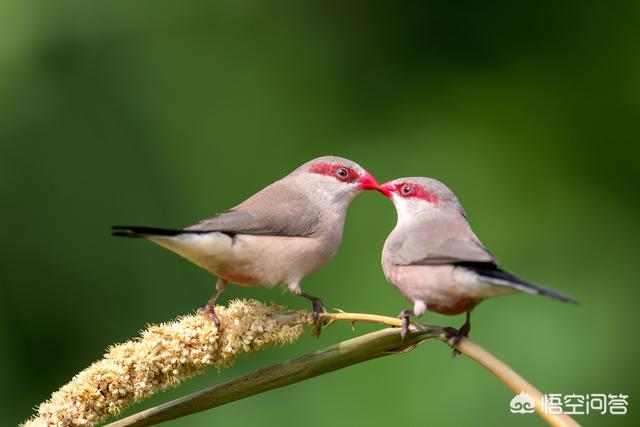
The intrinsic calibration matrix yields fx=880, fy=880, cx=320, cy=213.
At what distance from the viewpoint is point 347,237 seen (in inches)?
236

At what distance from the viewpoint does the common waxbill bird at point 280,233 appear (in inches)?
130

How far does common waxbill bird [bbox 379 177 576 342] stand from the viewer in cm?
305

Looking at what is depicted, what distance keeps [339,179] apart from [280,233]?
0.46m

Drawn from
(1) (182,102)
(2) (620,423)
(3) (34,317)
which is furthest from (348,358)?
(1) (182,102)

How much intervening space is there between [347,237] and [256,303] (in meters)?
2.78

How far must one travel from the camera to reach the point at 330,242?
366cm

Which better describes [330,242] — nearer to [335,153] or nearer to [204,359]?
[204,359]

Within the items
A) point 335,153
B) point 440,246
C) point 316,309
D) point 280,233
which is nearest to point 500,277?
point 440,246

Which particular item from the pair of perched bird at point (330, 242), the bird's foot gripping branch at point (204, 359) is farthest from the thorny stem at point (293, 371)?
the pair of perched bird at point (330, 242)

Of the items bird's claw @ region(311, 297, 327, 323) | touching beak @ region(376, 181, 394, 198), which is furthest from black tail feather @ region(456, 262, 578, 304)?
touching beak @ region(376, 181, 394, 198)

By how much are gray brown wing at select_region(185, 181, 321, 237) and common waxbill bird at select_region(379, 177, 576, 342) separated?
1.19ft

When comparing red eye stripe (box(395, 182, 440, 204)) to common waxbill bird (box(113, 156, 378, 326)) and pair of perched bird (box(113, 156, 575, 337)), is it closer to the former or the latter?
pair of perched bird (box(113, 156, 575, 337))

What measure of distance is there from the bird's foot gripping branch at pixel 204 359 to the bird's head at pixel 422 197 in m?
0.84

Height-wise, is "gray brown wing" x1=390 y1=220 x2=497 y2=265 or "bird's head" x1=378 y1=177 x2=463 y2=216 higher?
"bird's head" x1=378 y1=177 x2=463 y2=216
